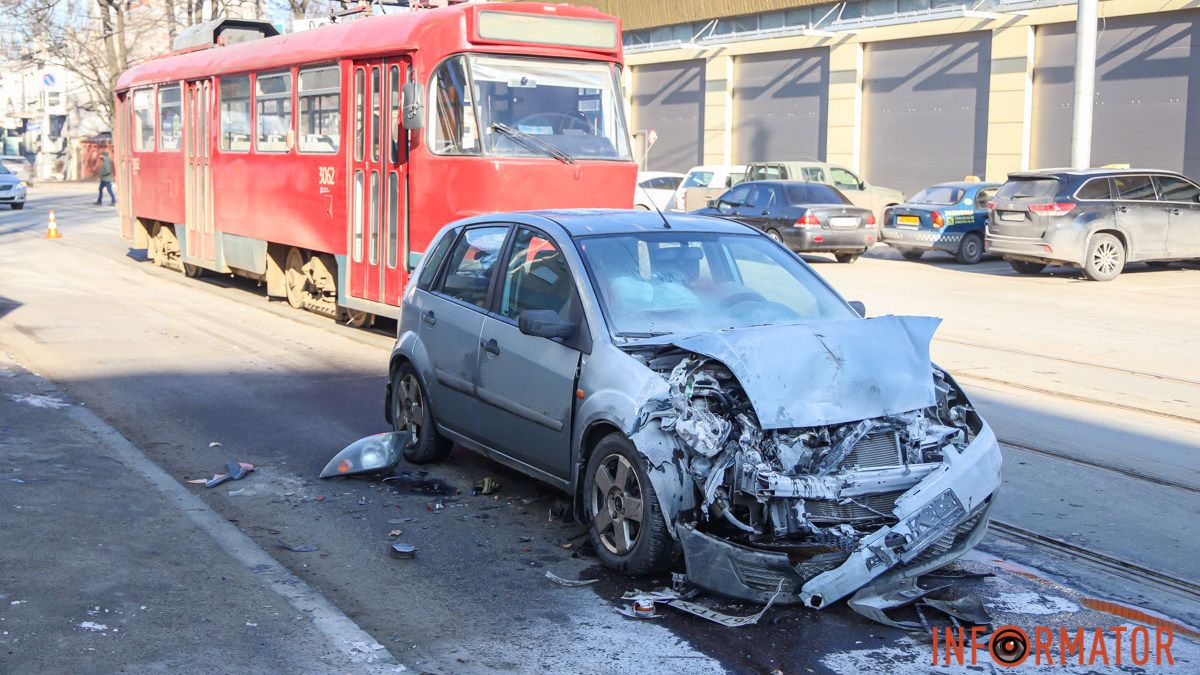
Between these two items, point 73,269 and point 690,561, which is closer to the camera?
point 690,561

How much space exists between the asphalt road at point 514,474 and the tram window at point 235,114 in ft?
7.00

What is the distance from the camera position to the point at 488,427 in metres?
7.20

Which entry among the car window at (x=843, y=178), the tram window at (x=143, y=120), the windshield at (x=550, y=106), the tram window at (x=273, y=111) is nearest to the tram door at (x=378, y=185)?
the windshield at (x=550, y=106)

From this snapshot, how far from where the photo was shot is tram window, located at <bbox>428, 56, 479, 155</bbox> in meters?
12.5

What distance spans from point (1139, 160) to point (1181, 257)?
325 inches

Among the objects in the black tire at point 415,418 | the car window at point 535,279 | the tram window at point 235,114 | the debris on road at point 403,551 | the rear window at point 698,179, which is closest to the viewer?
the debris on road at point 403,551

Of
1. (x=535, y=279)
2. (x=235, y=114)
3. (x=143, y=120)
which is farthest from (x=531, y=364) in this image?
(x=143, y=120)

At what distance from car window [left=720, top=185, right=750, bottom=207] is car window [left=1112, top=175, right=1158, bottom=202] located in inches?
265

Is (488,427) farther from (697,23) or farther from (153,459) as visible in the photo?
(697,23)

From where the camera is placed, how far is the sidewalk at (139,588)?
4.88 m

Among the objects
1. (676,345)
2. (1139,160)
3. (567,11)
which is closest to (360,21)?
(567,11)

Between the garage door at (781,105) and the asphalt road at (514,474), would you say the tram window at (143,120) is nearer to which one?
the asphalt road at (514,474)

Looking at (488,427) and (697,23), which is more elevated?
(697,23)

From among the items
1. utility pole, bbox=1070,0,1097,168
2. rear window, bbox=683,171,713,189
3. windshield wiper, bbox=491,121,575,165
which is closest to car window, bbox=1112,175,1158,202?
utility pole, bbox=1070,0,1097,168
